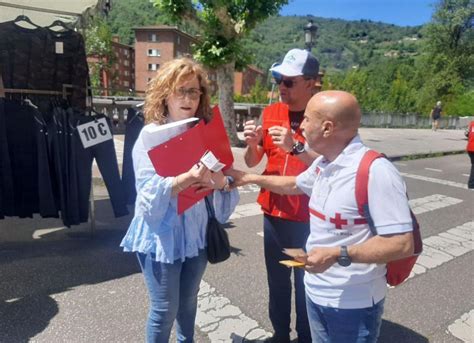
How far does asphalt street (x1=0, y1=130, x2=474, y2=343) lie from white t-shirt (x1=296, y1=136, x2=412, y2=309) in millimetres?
1481

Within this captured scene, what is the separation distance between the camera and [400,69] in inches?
3039

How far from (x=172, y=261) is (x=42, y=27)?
3.84m

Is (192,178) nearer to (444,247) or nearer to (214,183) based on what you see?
(214,183)

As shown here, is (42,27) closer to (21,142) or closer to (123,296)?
(21,142)

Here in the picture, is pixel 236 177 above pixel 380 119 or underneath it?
Answer: above

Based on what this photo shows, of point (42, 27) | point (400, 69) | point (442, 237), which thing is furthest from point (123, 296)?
point (400, 69)

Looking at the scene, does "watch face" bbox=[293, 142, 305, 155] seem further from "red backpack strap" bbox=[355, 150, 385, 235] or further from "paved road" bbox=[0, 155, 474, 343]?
"paved road" bbox=[0, 155, 474, 343]

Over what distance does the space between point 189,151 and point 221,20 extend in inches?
391

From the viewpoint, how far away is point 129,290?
350cm

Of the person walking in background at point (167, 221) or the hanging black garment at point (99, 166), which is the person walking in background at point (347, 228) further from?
the hanging black garment at point (99, 166)

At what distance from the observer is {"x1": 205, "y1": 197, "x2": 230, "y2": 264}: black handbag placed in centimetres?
220

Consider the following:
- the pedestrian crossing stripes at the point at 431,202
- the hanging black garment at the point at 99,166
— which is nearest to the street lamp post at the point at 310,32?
the pedestrian crossing stripes at the point at 431,202

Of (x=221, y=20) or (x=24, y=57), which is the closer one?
(x=24, y=57)

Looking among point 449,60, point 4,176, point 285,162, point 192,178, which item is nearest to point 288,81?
point 285,162
